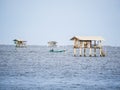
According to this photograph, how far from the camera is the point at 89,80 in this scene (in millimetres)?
30656

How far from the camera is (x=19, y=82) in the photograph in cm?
2872

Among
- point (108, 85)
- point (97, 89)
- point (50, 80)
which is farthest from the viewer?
point (50, 80)

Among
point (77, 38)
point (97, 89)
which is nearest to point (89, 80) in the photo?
point (97, 89)

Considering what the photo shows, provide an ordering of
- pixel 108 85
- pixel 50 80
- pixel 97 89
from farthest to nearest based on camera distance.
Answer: pixel 50 80 < pixel 108 85 < pixel 97 89

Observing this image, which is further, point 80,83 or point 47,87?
point 80,83

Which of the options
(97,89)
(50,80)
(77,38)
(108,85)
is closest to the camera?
(97,89)

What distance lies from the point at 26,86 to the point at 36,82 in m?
2.05

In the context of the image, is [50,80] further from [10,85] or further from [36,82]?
[10,85]

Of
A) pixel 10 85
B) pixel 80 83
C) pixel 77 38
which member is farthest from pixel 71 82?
pixel 77 38

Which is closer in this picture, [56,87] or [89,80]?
[56,87]

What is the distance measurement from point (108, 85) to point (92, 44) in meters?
36.9

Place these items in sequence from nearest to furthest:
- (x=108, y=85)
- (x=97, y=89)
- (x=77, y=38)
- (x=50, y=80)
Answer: (x=97, y=89), (x=108, y=85), (x=50, y=80), (x=77, y=38)

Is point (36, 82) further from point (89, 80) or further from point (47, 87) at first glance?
point (89, 80)

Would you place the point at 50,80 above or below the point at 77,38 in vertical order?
below
